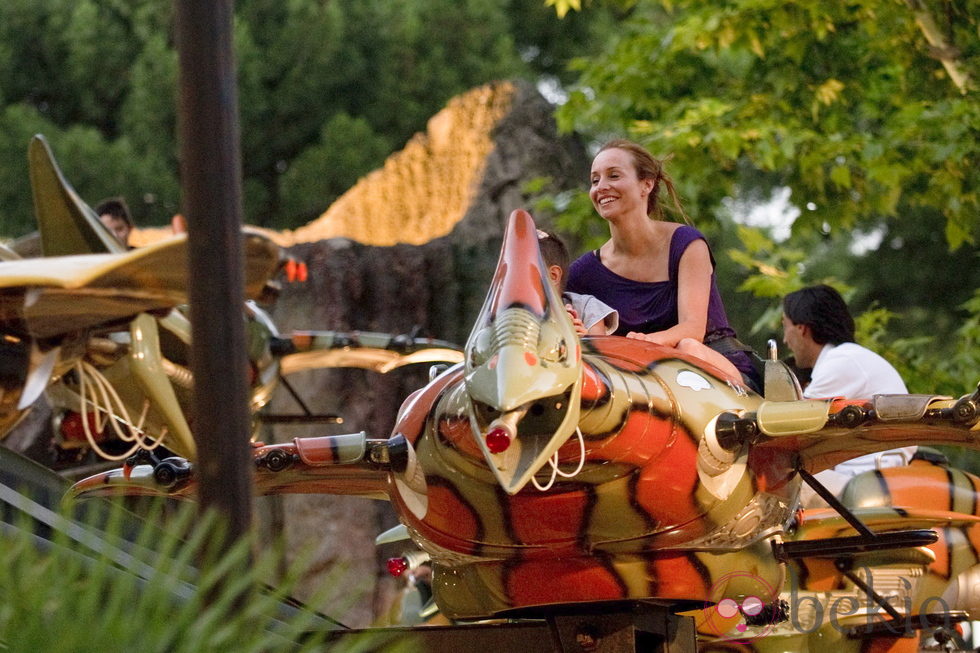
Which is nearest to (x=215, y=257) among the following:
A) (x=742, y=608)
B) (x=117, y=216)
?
(x=742, y=608)

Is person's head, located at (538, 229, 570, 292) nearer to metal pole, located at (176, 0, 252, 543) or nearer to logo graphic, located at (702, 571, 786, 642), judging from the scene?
logo graphic, located at (702, 571, 786, 642)

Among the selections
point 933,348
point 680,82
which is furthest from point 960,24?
point 933,348

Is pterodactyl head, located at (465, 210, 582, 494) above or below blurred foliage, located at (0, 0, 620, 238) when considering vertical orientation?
below

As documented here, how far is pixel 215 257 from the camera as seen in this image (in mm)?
1539

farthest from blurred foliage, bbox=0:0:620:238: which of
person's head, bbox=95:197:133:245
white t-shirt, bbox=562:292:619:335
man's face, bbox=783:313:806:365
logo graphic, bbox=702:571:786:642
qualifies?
logo graphic, bbox=702:571:786:642

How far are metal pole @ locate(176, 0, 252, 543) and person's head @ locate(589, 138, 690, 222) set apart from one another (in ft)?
7.41

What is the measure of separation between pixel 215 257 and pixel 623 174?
2353mm

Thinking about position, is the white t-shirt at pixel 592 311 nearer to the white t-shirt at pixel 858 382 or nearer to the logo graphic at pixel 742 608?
the logo graphic at pixel 742 608

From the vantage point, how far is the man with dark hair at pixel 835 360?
4.58m

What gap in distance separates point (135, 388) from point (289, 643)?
134 inches

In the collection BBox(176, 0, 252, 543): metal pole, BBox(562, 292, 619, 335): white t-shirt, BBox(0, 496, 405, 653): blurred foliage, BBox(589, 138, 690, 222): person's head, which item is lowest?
BBox(0, 496, 405, 653): blurred foliage

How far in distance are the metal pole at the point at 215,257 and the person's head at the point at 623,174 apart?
226cm

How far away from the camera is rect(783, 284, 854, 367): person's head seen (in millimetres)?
4844

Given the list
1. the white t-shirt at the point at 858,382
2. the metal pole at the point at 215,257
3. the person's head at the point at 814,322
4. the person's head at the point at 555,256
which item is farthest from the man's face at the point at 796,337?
the metal pole at the point at 215,257
